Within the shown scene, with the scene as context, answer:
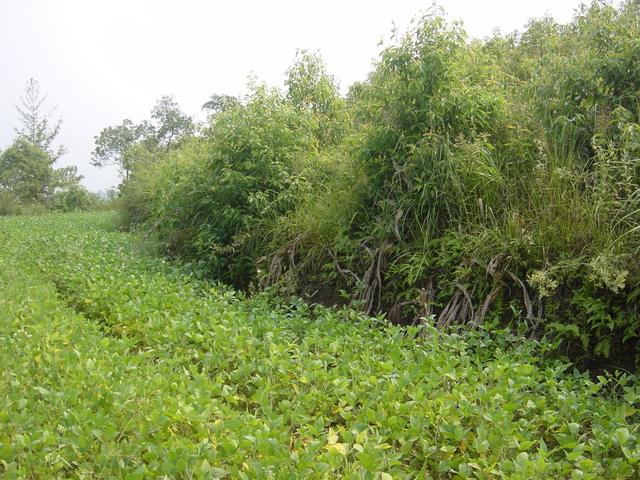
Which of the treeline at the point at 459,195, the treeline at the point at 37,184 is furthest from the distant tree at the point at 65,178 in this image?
the treeline at the point at 459,195

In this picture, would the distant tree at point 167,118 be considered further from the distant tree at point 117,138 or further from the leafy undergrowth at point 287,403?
the leafy undergrowth at point 287,403

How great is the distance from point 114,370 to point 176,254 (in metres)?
4.55

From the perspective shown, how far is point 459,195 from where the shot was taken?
4.58m

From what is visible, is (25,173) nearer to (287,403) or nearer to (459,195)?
(459,195)

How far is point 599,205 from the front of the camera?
367cm

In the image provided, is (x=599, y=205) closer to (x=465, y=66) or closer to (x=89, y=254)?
(x=465, y=66)

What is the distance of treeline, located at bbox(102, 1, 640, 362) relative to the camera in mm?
3684

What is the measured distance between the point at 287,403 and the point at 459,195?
2554mm

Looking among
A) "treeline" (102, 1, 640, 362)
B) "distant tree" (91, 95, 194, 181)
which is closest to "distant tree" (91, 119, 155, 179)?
"distant tree" (91, 95, 194, 181)

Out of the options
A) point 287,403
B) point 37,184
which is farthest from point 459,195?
point 37,184

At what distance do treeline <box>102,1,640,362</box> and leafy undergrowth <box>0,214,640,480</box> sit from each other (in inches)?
19.1

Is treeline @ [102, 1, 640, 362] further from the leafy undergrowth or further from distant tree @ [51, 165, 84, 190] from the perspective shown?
distant tree @ [51, 165, 84, 190]

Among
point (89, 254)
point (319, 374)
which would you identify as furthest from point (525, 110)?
point (89, 254)

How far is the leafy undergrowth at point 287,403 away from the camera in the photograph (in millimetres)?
2154
